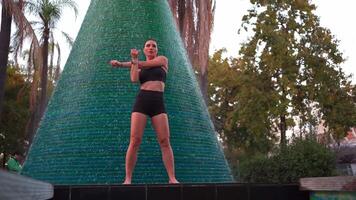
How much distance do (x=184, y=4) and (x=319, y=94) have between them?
551 cm

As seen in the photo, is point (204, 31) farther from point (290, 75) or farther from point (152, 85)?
point (152, 85)

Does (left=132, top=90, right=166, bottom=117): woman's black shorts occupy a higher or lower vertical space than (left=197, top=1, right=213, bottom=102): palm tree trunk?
lower

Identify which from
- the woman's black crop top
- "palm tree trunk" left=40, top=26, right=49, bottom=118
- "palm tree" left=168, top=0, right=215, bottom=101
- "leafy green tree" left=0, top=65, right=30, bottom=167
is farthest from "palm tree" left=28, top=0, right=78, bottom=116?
the woman's black crop top

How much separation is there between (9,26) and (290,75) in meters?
9.45

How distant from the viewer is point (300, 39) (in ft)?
59.7

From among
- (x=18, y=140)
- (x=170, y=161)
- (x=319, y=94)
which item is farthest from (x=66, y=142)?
(x=18, y=140)

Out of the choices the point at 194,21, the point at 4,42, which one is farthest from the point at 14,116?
the point at 4,42

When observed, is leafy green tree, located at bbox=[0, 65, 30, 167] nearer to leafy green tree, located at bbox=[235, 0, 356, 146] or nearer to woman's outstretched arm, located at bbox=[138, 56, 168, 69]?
leafy green tree, located at bbox=[235, 0, 356, 146]

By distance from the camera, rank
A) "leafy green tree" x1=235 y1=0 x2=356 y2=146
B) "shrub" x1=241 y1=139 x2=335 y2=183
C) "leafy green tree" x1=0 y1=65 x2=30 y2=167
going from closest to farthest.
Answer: "shrub" x1=241 y1=139 x2=335 y2=183
"leafy green tree" x1=235 y1=0 x2=356 y2=146
"leafy green tree" x1=0 y1=65 x2=30 y2=167

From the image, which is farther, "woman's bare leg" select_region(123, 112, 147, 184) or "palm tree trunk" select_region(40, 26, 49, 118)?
"palm tree trunk" select_region(40, 26, 49, 118)

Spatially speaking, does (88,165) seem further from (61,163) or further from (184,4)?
(184,4)

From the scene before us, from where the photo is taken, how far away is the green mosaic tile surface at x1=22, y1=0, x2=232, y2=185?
7.36 metres

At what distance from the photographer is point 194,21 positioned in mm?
15156

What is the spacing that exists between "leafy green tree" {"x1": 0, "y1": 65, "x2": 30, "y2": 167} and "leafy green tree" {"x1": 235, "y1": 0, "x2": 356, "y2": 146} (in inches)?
333
